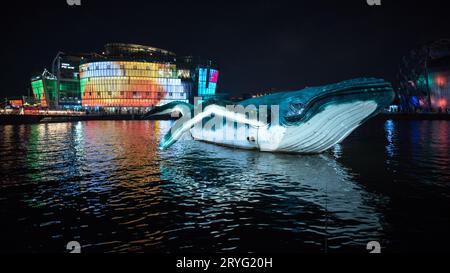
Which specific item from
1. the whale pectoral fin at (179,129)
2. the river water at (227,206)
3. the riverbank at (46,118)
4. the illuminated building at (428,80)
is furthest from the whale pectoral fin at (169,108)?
the illuminated building at (428,80)

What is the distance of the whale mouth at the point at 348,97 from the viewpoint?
18.4 m

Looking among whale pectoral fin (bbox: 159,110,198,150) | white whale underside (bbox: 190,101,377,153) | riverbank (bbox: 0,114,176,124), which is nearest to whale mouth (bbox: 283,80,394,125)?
white whale underside (bbox: 190,101,377,153)

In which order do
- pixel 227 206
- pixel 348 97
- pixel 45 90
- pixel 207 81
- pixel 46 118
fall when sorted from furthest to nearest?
pixel 207 81 < pixel 45 90 < pixel 46 118 < pixel 348 97 < pixel 227 206

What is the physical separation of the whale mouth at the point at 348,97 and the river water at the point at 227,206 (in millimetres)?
2740

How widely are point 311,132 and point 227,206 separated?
10411mm

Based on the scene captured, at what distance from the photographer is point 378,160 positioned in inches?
836

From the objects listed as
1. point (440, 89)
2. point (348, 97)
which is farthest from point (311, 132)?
point (440, 89)

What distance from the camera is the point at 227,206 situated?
→ 11.3 metres

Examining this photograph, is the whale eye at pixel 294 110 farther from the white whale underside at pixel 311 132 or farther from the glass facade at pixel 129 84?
the glass facade at pixel 129 84

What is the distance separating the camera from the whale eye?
19.3 meters

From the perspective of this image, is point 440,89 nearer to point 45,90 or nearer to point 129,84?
point 129,84

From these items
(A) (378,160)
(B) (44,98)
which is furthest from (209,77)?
(A) (378,160)

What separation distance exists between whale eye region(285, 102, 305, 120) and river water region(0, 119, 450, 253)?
93.8 inches
